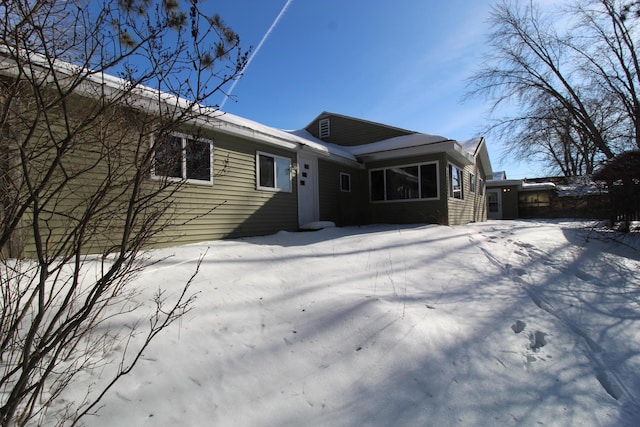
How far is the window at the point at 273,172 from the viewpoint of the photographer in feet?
28.9

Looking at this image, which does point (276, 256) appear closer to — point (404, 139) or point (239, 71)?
point (239, 71)

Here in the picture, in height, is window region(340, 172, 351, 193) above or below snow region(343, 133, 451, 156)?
below

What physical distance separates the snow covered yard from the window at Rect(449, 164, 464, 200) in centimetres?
664

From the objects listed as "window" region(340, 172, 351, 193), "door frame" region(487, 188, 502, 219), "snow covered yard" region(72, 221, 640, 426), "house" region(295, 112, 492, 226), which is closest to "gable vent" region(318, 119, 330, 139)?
"house" region(295, 112, 492, 226)

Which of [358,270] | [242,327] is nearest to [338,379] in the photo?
[242,327]

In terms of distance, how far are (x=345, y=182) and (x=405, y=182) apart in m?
2.17

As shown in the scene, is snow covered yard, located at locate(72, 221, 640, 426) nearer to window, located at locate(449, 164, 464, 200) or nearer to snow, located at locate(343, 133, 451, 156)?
snow, located at locate(343, 133, 451, 156)

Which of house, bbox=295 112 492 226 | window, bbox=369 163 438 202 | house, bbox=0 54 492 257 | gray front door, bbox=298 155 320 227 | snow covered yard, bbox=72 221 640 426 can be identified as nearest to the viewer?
snow covered yard, bbox=72 221 640 426

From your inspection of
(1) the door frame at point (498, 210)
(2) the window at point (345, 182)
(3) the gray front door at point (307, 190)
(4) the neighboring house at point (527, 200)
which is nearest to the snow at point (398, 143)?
(2) the window at point (345, 182)

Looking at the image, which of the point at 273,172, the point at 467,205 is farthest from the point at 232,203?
the point at 467,205

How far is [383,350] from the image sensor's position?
113 inches

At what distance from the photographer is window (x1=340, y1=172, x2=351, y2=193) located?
12047 mm

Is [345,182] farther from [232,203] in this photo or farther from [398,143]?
[232,203]

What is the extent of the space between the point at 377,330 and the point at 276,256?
10.1 ft
